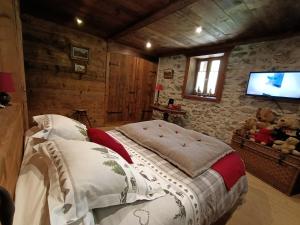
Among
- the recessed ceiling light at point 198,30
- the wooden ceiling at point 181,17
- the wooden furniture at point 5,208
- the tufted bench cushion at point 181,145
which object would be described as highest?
the wooden ceiling at point 181,17

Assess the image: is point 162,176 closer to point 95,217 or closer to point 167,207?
point 167,207

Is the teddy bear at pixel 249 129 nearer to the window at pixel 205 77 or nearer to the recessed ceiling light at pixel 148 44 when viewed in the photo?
the window at pixel 205 77

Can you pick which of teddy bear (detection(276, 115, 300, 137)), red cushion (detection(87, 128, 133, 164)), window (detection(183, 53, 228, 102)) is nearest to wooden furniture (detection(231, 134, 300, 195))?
teddy bear (detection(276, 115, 300, 137))

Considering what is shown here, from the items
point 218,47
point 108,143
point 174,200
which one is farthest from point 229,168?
point 218,47

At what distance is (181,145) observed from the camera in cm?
153

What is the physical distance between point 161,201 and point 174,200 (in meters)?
0.08

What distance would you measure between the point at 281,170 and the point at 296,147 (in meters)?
0.37

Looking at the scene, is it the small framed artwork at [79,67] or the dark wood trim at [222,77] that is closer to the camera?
the dark wood trim at [222,77]

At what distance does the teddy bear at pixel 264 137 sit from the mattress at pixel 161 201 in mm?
1370

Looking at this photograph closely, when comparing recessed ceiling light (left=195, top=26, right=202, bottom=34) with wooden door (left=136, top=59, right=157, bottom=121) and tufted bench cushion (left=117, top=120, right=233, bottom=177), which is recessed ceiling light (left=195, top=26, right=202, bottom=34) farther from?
wooden door (left=136, top=59, right=157, bottom=121)

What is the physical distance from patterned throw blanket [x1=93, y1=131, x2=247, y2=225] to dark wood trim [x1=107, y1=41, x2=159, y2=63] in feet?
11.1

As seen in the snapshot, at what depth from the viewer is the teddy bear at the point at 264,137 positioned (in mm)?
2343

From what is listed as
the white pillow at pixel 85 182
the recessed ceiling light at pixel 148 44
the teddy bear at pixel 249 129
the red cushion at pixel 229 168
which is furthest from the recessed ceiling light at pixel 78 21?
the teddy bear at pixel 249 129

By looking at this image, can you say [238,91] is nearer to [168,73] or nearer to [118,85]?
[168,73]
